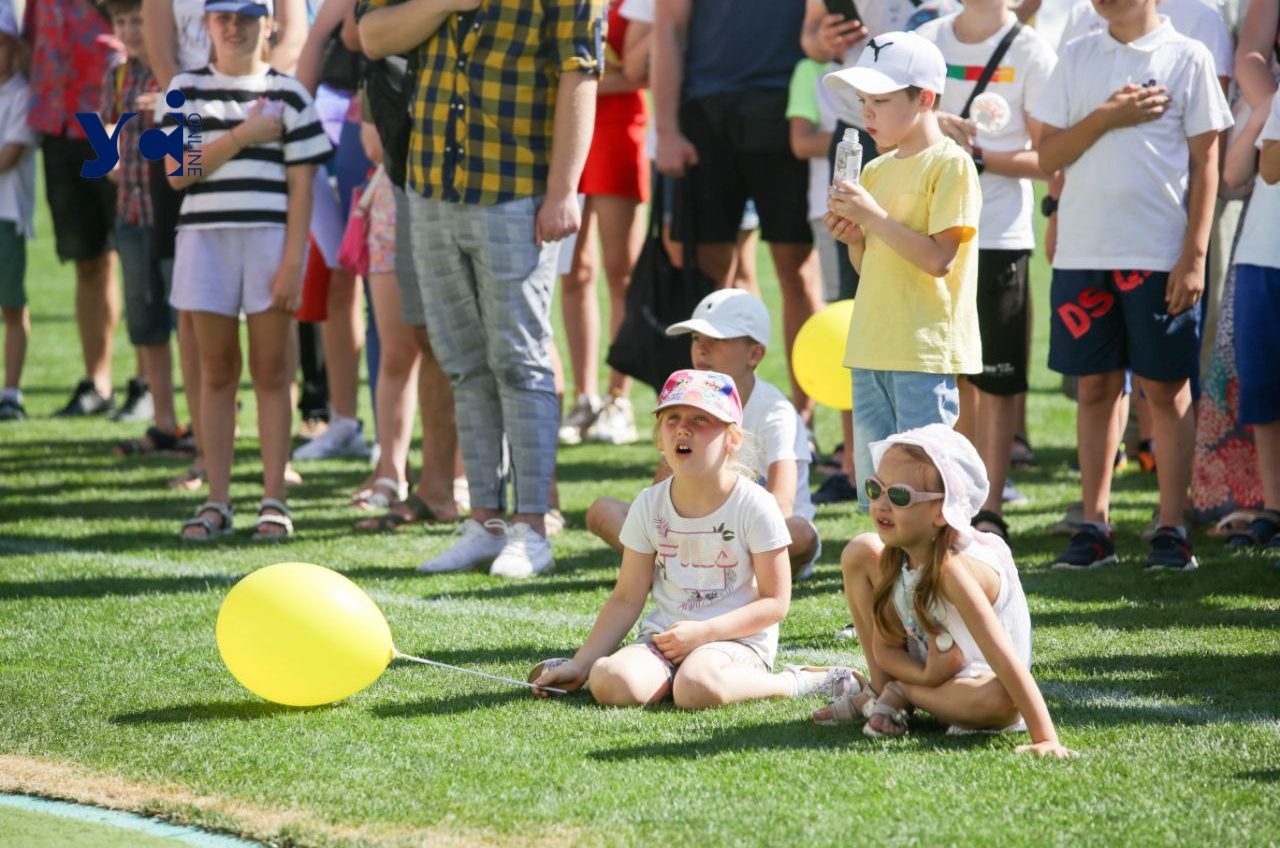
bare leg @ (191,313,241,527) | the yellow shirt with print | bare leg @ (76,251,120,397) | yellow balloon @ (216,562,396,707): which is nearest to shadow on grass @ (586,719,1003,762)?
yellow balloon @ (216,562,396,707)

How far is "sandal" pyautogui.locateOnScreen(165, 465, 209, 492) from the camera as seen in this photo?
8.48 metres

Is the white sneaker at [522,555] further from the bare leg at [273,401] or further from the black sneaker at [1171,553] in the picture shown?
the black sneaker at [1171,553]

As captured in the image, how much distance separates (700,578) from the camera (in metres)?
4.78

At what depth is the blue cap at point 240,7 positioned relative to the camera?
22.3 ft

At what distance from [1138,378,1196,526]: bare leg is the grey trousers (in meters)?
2.22

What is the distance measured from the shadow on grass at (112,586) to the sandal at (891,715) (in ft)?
9.03

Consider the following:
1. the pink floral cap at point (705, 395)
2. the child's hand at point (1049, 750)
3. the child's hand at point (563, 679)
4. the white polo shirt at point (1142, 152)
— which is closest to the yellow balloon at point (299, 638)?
the child's hand at point (563, 679)

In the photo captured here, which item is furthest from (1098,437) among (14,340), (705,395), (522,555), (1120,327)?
(14,340)

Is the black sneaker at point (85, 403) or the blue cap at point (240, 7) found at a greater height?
the blue cap at point (240, 7)

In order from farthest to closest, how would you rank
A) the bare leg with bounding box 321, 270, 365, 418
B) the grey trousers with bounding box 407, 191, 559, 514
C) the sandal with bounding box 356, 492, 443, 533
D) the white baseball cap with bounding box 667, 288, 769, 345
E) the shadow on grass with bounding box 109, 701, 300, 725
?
the bare leg with bounding box 321, 270, 365, 418 → the sandal with bounding box 356, 492, 443, 533 → the grey trousers with bounding box 407, 191, 559, 514 → the white baseball cap with bounding box 667, 288, 769, 345 → the shadow on grass with bounding box 109, 701, 300, 725

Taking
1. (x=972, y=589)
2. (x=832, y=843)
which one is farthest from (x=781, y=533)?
(x=832, y=843)

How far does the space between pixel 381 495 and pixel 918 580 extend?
13.7 ft

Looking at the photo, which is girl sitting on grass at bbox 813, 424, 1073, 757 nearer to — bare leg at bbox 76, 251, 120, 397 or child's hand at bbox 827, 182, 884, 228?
child's hand at bbox 827, 182, 884, 228

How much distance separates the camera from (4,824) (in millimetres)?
3736
